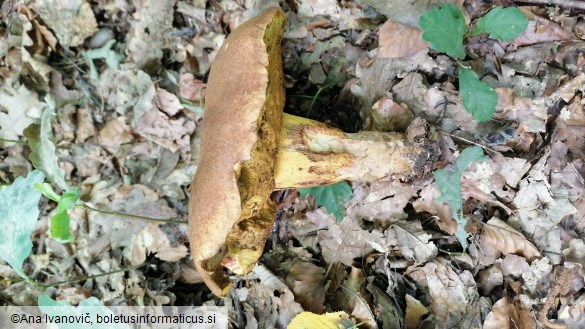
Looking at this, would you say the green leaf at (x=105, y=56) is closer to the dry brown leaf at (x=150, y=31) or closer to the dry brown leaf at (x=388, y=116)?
the dry brown leaf at (x=150, y=31)

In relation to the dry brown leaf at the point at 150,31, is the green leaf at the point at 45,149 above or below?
below

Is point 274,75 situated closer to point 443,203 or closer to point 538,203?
point 443,203

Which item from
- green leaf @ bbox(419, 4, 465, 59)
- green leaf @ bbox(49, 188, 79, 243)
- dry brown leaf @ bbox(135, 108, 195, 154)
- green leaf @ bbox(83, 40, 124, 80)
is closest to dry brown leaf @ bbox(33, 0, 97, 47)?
green leaf @ bbox(83, 40, 124, 80)

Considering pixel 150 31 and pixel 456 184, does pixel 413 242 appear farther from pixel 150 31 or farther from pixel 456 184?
pixel 150 31

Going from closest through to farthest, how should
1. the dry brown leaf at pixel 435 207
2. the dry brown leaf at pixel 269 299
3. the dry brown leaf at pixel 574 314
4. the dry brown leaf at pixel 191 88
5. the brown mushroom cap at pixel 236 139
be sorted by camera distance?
the brown mushroom cap at pixel 236 139 → the dry brown leaf at pixel 574 314 → the dry brown leaf at pixel 435 207 → the dry brown leaf at pixel 269 299 → the dry brown leaf at pixel 191 88

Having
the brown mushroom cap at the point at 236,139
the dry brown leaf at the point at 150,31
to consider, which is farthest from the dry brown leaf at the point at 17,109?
the brown mushroom cap at the point at 236,139

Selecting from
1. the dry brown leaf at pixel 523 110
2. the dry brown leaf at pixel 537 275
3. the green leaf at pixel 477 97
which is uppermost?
the green leaf at pixel 477 97
